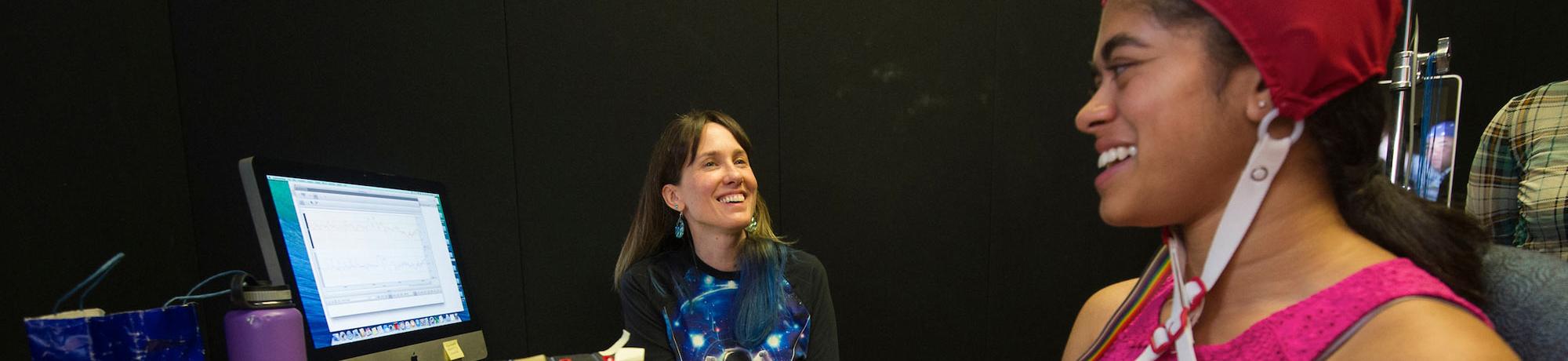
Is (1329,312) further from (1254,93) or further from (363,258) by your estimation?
(363,258)

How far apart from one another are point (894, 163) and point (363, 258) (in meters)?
1.93

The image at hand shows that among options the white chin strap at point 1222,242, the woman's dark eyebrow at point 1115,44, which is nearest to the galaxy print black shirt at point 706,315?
the white chin strap at point 1222,242

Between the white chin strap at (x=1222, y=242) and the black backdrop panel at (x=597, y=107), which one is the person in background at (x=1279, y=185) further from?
the black backdrop panel at (x=597, y=107)

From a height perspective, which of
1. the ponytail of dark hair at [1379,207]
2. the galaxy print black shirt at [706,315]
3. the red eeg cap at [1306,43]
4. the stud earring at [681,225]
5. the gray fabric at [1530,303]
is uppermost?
the red eeg cap at [1306,43]

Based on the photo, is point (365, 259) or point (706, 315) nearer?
point (365, 259)

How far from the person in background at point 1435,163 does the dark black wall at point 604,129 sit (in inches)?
51.0

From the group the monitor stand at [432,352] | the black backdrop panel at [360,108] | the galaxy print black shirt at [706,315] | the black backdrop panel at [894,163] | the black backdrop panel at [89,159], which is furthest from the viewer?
the black backdrop panel at [894,163]

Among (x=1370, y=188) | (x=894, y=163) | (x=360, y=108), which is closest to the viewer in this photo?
(x=1370, y=188)

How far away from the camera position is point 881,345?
2898 mm

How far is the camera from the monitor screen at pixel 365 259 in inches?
46.3

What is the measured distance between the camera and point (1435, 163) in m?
1.64

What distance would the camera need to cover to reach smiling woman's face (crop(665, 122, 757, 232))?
2.07 m

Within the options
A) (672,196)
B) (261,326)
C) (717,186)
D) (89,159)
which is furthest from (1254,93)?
(89,159)

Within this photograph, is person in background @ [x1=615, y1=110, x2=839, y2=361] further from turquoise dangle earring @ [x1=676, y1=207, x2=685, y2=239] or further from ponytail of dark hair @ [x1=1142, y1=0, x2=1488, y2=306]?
ponytail of dark hair @ [x1=1142, y1=0, x2=1488, y2=306]
